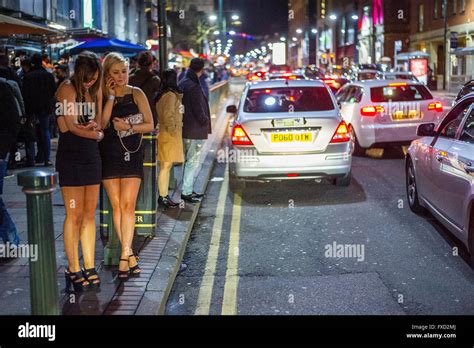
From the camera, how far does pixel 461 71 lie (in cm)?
4444

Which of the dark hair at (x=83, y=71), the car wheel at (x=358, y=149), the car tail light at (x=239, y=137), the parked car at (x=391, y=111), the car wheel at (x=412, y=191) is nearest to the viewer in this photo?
the dark hair at (x=83, y=71)

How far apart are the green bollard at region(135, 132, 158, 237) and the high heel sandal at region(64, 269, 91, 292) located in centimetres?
161

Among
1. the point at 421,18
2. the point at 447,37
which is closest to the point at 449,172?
the point at 447,37

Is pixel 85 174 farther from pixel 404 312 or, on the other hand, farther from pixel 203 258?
pixel 404 312

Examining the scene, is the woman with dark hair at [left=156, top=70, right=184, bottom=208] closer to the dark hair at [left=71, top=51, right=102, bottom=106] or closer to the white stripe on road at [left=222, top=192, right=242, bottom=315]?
the white stripe on road at [left=222, top=192, right=242, bottom=315]

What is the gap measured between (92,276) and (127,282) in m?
0.31

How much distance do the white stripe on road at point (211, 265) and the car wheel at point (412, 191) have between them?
7.95 ft

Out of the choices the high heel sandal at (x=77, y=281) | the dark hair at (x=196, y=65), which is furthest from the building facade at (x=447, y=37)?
the high heel sandal at (x=77, y=281)

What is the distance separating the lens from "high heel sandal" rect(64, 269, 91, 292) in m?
5.34

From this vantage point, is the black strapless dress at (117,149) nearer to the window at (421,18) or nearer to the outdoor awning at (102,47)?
the outdoor awning at (102,47)

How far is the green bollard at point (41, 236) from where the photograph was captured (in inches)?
159

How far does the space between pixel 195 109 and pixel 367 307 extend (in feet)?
14.6

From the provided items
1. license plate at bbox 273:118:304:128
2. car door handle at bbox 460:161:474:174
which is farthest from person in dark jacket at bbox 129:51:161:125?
car door handle at bbox 460:161:474:174
